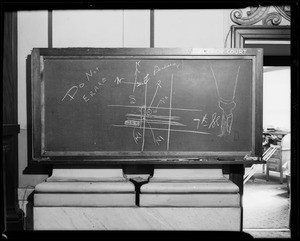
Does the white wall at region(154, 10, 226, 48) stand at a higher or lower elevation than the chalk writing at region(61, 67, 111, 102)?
higher

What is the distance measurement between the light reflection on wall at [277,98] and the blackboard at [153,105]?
20.7 feet

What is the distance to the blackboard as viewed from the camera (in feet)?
8.41

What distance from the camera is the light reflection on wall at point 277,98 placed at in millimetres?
8453

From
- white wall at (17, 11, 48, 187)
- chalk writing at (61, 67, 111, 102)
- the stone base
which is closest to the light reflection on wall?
the stone base

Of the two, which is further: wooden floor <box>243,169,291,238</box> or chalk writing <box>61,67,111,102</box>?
wooden floor <box>243,169,291,238</box>

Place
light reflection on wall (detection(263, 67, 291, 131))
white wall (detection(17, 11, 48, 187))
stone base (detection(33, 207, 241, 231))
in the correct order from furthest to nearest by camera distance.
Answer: light reflection on wall (detection(263, 67, 291, 131)), white wall (detection(17, 11, 48, 187)), stone base (detection(33, 207, 241, 231))

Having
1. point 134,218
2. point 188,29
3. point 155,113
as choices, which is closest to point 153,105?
point 155,113

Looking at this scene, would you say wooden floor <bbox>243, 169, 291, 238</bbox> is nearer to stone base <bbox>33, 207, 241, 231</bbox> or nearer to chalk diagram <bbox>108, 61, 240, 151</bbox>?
stone base <bbox>33, 207, 241, 231</bbox>

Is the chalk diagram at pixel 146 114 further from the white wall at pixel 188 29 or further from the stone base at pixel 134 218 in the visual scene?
the stone base at pixel 134 218

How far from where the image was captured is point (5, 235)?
3.63ft

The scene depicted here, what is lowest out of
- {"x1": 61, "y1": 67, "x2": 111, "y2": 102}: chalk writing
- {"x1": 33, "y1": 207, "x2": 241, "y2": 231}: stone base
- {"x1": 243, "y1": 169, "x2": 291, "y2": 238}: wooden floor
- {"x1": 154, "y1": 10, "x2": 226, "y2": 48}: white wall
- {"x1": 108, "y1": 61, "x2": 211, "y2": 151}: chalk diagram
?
{"x1": 243, "y1": 169, "x2": 291, "y2": 238}: wooden floor

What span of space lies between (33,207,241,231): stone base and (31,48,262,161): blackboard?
42cm

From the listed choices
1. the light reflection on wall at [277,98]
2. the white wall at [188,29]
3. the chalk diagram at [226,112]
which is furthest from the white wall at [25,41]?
the light reflection on wall at [277,98]

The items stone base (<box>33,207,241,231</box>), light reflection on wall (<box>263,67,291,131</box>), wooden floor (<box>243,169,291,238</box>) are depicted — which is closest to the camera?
stone base (<box>33,207,241,231</box>)
